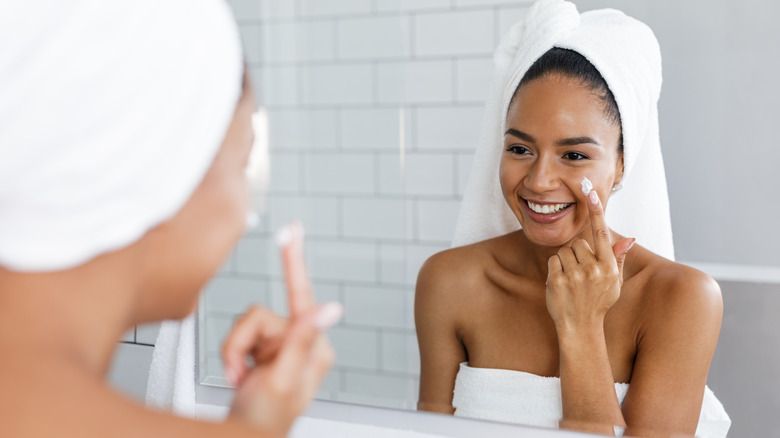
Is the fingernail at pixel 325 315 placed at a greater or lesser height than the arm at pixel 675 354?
greater

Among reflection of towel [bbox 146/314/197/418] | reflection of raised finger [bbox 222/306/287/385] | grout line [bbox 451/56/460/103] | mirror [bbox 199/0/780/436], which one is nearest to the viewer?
reflection of raised finger [bbox 222/306/287/385]

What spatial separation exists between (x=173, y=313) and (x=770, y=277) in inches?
22.1

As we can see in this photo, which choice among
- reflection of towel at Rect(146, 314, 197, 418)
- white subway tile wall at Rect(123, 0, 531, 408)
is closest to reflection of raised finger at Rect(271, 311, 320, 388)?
white subway tile wall at Rect(123, 0, 531, 408)

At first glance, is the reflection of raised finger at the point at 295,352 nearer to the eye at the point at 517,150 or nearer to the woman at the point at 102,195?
the woman at the point at 102,195

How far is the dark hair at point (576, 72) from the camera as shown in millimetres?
772

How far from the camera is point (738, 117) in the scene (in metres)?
0.67

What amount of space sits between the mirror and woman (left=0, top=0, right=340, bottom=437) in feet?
1.44

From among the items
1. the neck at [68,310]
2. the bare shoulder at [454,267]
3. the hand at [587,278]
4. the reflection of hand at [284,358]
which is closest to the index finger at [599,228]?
the hand at [587,278]

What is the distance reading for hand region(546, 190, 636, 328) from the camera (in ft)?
2.62

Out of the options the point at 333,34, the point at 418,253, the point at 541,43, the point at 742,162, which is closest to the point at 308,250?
the point at 418,253

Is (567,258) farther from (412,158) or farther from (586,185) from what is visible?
(412,158)

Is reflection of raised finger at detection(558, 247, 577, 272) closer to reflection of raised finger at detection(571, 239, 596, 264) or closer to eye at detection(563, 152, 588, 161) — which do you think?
reflection of raised finger at detection(571, 239, 596, 264)

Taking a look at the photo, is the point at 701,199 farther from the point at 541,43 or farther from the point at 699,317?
the point at 541,43

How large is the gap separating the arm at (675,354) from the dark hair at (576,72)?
0.17 m
